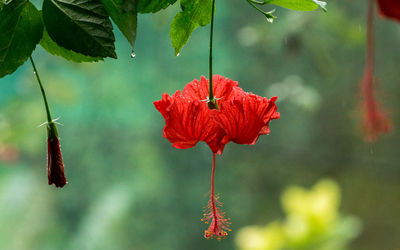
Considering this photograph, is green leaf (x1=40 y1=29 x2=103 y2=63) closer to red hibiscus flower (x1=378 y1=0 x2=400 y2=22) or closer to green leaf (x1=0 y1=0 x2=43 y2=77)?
green leaf (x1=0 y1=0 x2=43 y2=77)

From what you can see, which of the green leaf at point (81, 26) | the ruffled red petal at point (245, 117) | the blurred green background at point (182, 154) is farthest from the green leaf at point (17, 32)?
the blurred green background at point (182, 154)

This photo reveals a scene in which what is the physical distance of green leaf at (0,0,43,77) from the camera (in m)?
0.31

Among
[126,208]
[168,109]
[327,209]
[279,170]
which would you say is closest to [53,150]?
[168,109]

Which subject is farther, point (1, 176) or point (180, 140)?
point (1, 176)

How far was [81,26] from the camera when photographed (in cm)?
30

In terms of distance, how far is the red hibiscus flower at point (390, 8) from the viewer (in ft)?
1.42

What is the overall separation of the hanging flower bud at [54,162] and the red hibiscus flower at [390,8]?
33cm

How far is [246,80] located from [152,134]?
63cm

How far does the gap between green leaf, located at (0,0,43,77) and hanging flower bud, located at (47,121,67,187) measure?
71 millimetres

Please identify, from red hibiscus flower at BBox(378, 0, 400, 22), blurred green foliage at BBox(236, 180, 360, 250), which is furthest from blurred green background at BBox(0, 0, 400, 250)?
red hibiscus flower at BBox(378, 0, 400, 22)

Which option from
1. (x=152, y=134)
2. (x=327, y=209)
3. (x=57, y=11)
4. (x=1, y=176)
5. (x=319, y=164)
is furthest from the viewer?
(x=319, y=164)

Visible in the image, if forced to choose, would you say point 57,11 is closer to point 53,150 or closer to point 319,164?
point 53,150

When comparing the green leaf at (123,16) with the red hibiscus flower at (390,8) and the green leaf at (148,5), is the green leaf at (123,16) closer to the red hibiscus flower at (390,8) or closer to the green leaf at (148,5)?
the green leaf at (148,5)

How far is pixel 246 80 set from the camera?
2.64 m
